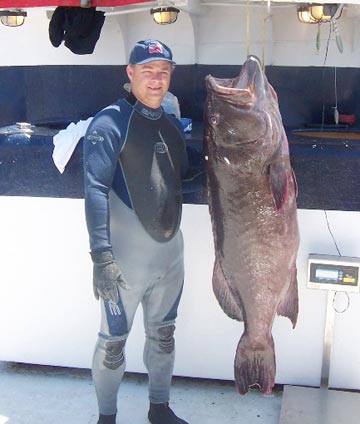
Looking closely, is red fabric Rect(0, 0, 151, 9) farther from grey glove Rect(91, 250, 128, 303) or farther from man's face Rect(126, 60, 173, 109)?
grey glove Rect(91, 250, 128, 303)

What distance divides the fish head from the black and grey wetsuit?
430 mm

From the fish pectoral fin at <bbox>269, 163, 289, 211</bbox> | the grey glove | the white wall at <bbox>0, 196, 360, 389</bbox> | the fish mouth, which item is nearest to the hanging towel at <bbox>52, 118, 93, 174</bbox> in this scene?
the white wall at <bbox>0, 196, 360, 389</bbox>

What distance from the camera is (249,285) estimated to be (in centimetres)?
282

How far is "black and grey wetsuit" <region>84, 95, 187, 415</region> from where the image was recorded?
9.32 ft

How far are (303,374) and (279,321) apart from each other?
13.7 inches

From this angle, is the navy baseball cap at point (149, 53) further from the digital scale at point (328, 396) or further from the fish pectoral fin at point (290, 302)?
the digital scale at point (328, 396)

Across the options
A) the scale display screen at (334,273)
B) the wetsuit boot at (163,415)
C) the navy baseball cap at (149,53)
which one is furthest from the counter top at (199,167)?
the wetsuit boot at (163,415)

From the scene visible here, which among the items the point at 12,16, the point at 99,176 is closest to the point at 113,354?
the point at 99,176

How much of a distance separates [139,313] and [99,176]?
1159 millimetres

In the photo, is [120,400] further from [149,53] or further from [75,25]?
[75,25]

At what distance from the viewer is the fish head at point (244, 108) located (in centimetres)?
252

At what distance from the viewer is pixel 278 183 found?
8.55 ft

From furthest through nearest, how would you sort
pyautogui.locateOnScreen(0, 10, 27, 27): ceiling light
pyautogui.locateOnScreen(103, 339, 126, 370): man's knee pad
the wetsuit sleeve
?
pyautogui.locateOnScreen(0, 10, 27, 27): ceiling light < pyautogui.locateOnScreen(103, 339, 126, 370): man's knee pad < the wetsuit sleeve

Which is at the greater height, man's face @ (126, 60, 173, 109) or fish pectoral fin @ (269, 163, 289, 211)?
man's face @ (126, 60, 173, 109)
